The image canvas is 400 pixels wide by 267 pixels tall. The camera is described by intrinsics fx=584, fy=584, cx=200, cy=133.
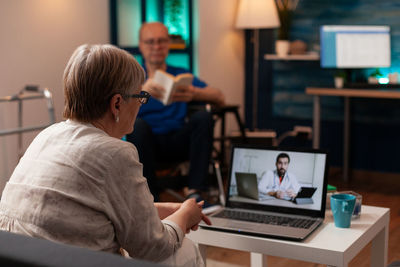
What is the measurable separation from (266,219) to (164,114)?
191cm

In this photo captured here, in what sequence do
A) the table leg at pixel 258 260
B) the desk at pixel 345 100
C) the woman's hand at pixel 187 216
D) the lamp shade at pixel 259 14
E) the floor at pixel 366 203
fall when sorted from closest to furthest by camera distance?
1. the woman's hand at pixel 187 216
2. the table leg at pixel 258 260
3. the floor at pixel 366 203
4. the desk at pixel 345 100
5. the lamp shade at pixel 259 14

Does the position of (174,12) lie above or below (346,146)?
above

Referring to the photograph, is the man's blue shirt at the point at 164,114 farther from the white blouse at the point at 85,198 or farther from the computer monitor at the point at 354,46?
the white blouse at the point at 85,198

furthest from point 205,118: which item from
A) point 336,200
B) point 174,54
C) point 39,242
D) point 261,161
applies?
point 39,242

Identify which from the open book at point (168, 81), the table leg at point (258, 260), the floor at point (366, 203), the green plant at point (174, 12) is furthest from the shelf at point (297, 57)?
the table leg at point (258, 260)


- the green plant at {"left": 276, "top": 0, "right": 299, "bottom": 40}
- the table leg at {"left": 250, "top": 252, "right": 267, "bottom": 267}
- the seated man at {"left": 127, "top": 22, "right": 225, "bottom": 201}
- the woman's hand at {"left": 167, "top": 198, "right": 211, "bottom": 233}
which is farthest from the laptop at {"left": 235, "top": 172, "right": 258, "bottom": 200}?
the green plant at {"left": 276, "top": 0, "right": 299, "bottom": 40}

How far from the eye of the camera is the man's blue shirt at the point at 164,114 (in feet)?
11.9

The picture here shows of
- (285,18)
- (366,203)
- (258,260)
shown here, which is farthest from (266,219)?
(285,18)

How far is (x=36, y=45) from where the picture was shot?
12.0 feet

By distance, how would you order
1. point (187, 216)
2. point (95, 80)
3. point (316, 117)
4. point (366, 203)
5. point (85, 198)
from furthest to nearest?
point (316, 117), point (366, 203), point (187, 216), point (95, 80), point (85, 198)

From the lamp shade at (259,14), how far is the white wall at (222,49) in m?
0.18

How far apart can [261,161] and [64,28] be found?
7.42 feet

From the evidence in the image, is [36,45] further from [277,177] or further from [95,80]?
[95,80]

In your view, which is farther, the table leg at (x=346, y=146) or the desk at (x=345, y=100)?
the table leg at (x=346, y=146)
